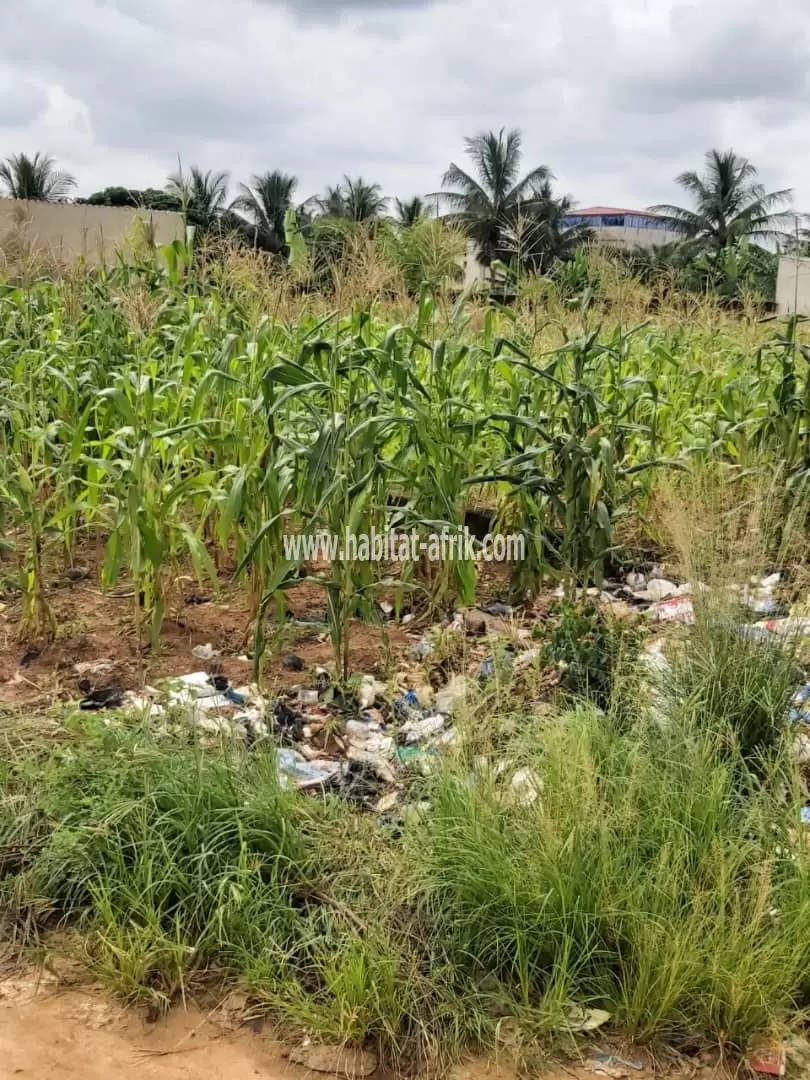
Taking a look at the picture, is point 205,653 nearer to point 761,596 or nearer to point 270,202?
point 761,596

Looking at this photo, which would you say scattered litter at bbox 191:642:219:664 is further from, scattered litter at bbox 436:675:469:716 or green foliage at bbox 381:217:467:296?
green foliage at bbox 381:217:467:296

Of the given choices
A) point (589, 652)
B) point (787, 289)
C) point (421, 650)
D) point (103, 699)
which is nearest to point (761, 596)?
point (589, 652)

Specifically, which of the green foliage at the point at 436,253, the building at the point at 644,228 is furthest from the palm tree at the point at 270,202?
the green foliage at the point at 436,253

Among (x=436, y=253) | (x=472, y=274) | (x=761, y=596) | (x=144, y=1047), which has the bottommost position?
(x=144, y=1047)

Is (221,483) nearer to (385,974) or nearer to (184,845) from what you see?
(184,845)

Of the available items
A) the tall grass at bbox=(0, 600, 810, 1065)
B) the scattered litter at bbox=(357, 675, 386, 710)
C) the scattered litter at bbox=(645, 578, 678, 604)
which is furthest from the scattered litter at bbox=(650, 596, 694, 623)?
the tall grass at bbox=(0, 600, 810, 1065)

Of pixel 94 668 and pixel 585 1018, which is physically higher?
pixel 94 668

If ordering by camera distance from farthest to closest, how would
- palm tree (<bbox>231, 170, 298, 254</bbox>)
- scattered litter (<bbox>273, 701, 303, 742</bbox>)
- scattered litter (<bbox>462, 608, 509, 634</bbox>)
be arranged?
palm tree (<bbox>231, 170, 298, 254</bbox>), scattered litter (<bbox>462, 608, 509, 634</bbox>), scattered litter (<bbox>273, 701, 303, 742</bbox>)

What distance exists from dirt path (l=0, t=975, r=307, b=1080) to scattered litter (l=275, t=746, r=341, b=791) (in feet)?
2.64

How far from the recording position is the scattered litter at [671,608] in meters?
3.94

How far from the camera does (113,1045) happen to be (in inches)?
79.5

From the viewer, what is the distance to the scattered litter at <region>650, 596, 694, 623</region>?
12.9ft

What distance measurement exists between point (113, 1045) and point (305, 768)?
1073 mm

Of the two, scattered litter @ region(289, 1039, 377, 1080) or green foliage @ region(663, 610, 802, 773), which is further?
green foliage @ region(663, 610, 802, 773)
